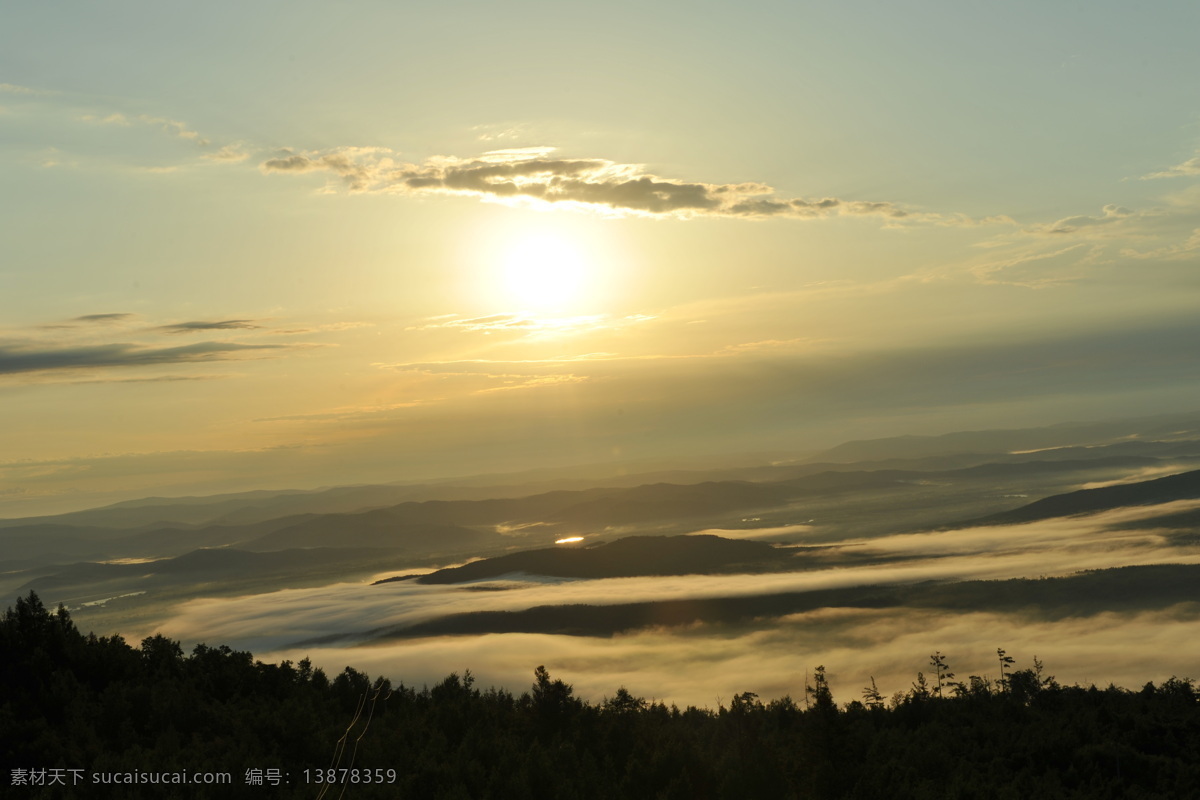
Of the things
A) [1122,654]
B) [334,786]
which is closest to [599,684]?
[1122,654]

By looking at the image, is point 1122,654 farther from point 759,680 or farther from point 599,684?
point 599,684

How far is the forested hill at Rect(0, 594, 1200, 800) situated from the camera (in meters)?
37.6

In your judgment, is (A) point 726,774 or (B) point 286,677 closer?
(A) point 726,774

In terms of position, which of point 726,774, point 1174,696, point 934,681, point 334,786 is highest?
point 334,786

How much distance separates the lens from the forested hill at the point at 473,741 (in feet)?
123

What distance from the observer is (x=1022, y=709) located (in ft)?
254

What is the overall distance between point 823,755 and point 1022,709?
149ft

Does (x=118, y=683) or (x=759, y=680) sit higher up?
(x=118, y=683)

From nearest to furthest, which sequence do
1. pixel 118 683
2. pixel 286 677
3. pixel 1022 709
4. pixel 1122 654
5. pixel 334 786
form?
pixel 334 786 < pixel 118 683 < pixel 286 677 < pixel 1022 709 < pixel 1122 654

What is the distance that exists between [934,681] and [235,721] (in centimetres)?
17552

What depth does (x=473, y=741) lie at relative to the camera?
155 feet

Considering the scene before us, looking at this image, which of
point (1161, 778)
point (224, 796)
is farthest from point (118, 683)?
point (1161, 778)

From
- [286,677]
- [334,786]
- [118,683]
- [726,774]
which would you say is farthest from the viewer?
[286,677]

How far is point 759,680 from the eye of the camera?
187375 millimetres
